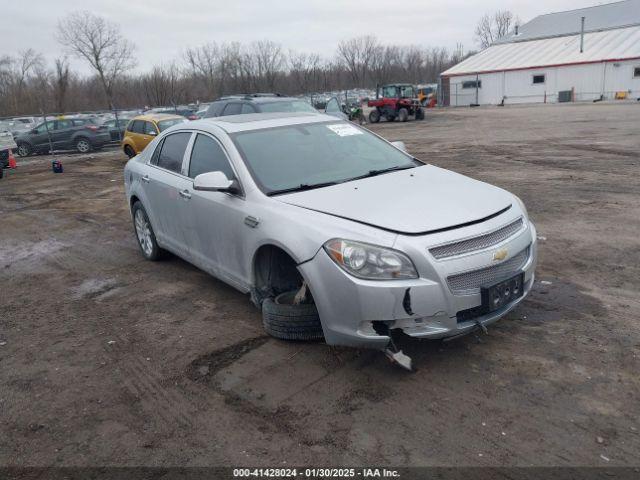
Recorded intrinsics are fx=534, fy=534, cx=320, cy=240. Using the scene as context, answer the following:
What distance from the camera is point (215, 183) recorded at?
13.3 feet

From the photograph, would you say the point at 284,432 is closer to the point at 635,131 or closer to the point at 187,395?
the point at 187,395

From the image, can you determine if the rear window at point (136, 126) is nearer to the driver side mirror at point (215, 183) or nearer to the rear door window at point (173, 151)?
the rear door window at point (173, 151)

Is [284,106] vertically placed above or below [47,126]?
above

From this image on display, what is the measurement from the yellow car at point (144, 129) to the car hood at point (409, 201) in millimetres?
13184

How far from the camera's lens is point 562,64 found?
42.5 metres

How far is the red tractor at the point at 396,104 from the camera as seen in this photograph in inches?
1222

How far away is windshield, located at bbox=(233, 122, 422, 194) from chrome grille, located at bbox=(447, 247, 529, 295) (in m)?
1.38

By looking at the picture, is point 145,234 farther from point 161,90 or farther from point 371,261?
point 161,90

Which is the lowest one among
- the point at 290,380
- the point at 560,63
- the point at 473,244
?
the point at 290,380

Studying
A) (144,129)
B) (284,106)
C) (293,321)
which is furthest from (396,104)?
(293,321)

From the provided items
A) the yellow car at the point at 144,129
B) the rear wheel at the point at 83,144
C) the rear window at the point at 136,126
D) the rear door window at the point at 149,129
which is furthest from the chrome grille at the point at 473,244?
the rear wheel at the point at 83,144

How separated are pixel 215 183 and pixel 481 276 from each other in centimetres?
206

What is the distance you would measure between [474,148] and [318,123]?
12186 millimetres

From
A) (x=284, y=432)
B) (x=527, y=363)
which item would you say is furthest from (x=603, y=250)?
(x=284, y=432)
